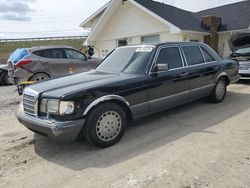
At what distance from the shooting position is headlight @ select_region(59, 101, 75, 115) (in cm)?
373

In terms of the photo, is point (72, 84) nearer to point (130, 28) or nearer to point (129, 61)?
point (129, 61)

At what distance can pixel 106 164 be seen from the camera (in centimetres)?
360

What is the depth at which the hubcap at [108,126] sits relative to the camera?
4.09 m

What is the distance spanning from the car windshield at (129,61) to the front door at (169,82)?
8.6 inches

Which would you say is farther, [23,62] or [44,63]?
[44,63]

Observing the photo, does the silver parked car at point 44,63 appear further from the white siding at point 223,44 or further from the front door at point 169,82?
the white siding at point 223,44

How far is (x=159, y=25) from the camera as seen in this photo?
14320 millimetres

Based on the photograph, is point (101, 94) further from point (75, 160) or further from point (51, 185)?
point (51, 185)

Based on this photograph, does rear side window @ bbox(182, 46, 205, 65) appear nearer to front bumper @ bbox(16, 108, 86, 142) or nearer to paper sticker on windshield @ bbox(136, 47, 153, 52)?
paper sticker on windshield @ bbox(136, 47, 153, 52)

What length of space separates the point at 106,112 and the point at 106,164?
2.89 ft

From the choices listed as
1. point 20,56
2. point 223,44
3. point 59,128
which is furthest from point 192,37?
point 59,128

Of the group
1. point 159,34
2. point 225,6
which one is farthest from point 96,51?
point 225,6

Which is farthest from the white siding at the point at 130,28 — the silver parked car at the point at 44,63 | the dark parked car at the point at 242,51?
the silver parked car at the point at 44,63

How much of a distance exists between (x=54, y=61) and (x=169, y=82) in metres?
5.93
